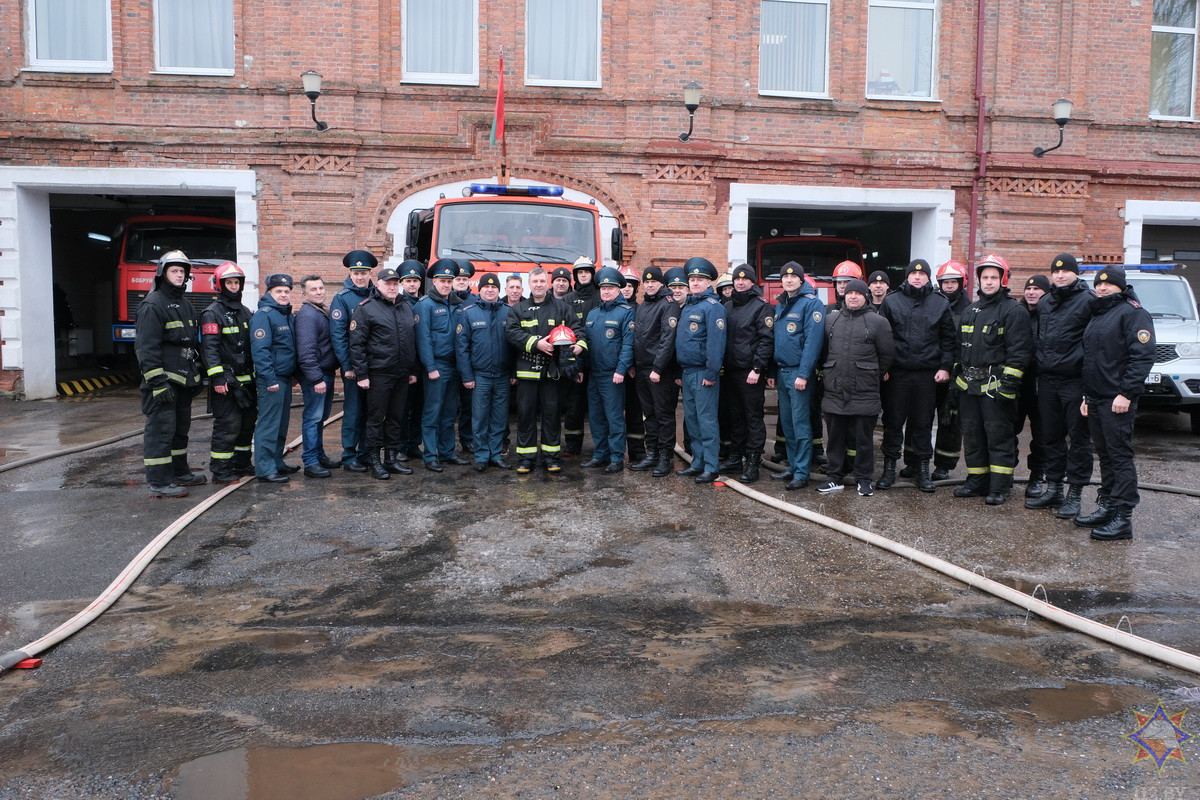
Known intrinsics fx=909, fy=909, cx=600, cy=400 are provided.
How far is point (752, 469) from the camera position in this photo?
815cm

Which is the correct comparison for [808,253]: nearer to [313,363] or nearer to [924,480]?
[924,480]

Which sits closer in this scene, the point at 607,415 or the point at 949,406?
the point at 949,406

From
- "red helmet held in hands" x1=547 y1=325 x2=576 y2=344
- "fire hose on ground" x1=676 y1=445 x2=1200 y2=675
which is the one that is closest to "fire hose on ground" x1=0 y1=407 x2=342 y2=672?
"red helmet held in hands" x1=547 y1=325 x2=576 y2=344

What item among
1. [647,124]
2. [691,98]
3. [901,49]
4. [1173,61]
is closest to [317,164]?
[647,124]

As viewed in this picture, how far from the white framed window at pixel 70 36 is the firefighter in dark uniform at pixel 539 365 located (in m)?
9.61

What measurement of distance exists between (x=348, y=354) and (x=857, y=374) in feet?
14.5

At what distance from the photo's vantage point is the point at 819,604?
4.91 meters

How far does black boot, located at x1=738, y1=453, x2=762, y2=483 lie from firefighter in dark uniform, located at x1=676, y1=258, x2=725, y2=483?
0.89 feet

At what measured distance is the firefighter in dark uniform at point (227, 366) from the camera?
758 centimetres

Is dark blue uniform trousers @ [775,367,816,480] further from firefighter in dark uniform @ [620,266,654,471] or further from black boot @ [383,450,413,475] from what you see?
black boot @ [383,450,413,475]

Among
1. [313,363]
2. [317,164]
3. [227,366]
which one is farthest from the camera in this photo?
[317,164]

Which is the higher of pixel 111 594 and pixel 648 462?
pixel 648 462

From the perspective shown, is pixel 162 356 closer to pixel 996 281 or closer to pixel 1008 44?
pixel 996 281

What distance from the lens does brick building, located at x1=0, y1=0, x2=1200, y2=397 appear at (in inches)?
540
